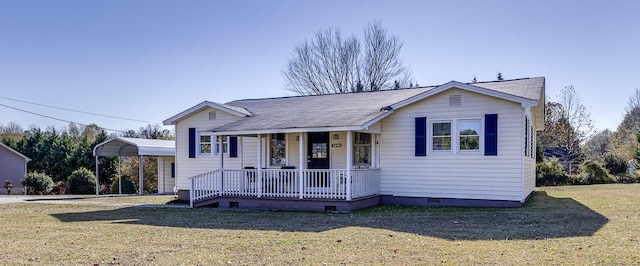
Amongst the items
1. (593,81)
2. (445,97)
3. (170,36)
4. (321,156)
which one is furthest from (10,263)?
(593,81)

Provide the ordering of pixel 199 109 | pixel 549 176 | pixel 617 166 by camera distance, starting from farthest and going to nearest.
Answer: pixel 617 166
pixel 549 176
pixel 199 109

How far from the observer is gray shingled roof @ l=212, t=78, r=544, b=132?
13.4 m

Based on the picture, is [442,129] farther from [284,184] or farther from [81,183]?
[81,183]

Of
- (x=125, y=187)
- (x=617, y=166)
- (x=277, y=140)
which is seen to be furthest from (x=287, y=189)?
(x=617, y=166)

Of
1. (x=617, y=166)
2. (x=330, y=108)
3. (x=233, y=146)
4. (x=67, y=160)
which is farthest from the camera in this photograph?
(x=67, y=160)

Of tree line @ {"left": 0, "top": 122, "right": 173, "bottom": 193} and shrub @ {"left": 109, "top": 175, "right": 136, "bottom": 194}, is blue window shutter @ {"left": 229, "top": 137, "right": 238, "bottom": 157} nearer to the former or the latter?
shrub @ {"left": 109, "top": 175, "right": 136, "bottom": 194}

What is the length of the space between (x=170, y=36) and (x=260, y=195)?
32.6 feet

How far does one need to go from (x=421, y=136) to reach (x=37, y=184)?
2338 cm

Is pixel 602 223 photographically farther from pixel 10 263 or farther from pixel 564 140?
pixel 564 140

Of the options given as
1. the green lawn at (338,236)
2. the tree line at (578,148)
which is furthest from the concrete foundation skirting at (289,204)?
the tree line at (578,148)

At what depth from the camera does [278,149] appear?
639 inches

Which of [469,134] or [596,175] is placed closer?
[469,134]

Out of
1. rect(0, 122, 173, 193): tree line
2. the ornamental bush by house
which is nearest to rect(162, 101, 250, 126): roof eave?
rect(0, 122, 173, 193): tree line

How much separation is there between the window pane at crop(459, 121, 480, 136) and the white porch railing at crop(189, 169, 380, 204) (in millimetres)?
2730
